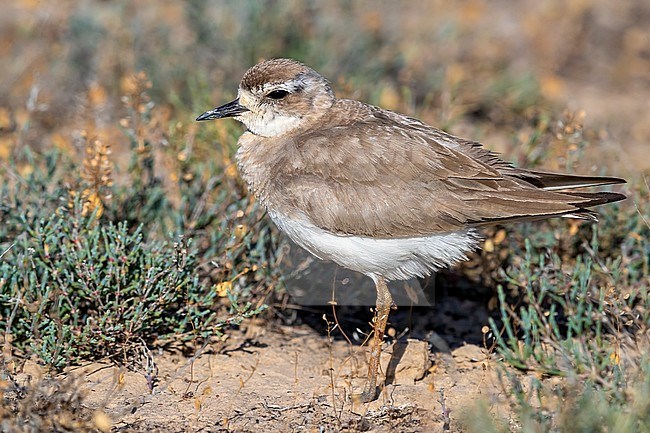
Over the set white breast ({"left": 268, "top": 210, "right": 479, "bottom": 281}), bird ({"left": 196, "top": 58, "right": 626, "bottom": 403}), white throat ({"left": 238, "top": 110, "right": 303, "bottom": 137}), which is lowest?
white breast ({"left": 268, "top": 210, "right": 479, "bottom": 281})

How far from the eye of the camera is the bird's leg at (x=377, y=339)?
14.5ft

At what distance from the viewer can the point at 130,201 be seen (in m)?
5.44

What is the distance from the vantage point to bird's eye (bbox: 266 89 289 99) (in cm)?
480

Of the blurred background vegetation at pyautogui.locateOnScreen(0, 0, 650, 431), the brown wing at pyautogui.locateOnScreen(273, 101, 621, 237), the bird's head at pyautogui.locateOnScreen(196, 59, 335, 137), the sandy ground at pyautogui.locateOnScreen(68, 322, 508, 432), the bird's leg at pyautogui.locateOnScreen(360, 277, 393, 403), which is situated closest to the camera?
the sandy ground at pyautogui.locateOnScreen(68, 322, 508, 432)

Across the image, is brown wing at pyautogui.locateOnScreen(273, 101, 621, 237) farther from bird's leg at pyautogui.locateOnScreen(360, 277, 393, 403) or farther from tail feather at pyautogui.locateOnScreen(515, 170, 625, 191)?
bird's leg at pyautogui.locateOnScreen(360, 277, 393, 403)

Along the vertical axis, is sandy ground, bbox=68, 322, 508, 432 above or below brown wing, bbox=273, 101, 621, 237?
below

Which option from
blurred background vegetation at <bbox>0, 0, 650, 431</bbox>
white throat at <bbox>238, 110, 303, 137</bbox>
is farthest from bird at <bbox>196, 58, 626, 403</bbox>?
blurred background vegetation at <bbox>0, 0, 650, 431</bbox>

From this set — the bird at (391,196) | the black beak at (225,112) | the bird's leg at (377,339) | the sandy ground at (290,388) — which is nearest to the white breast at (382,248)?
the bird at (391,196)

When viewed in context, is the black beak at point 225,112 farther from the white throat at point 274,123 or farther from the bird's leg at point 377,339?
the bird's leg at point 377,339

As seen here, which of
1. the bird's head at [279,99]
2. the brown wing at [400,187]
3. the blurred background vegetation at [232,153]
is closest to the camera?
the brown wing at [400,187]

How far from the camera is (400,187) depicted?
14.2ft

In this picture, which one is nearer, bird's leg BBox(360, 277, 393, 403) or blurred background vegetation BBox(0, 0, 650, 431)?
bird's leg BBox(360, 277, 393, 403)

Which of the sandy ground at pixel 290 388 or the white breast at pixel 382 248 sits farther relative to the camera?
the white breast at pixel 382 248

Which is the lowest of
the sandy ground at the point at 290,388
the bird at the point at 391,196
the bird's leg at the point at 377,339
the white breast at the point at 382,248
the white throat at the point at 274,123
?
the sandy ground at the point at 290,388
